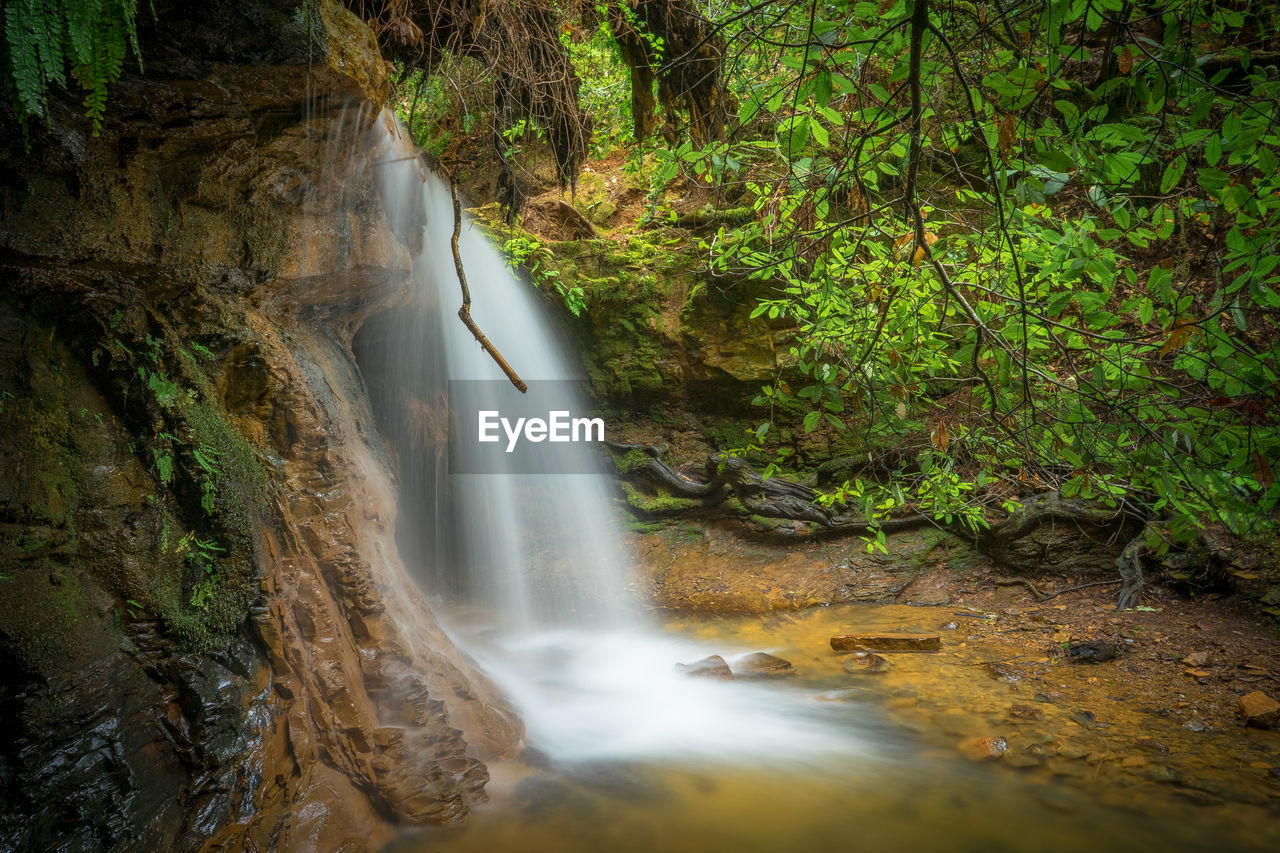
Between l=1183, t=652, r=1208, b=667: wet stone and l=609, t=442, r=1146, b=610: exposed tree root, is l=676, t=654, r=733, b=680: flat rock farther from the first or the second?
l=1183, t=652, r=1208, b=667: wet stone

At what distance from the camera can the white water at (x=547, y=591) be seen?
4.46 meters

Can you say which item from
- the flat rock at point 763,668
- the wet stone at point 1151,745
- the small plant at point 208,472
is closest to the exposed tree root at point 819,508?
the flat rock at point 763,668

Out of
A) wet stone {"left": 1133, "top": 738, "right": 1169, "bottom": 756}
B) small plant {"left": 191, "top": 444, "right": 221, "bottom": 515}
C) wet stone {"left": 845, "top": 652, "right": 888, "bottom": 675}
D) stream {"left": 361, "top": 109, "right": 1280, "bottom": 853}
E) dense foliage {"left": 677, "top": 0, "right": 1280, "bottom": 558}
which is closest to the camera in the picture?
dense foliage {"left": 677, "top": 0, "right": 1280, "bottom": 558}

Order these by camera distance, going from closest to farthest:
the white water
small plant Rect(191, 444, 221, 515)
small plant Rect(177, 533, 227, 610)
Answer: small plant Rect(177, 533, 227, 610) → small plant Rect(191, 444, 221, 515) → the white water

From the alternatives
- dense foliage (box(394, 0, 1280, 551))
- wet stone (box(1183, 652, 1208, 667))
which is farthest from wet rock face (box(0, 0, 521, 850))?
wet stone (box(1183, 652, 1208, 667))

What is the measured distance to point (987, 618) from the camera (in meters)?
5.97

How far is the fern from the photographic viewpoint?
1.95m

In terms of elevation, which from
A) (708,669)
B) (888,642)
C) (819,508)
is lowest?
(708,669)

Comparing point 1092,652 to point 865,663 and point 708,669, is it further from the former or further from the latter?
point 708,669

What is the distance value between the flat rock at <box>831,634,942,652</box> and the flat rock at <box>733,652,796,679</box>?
0.56 meters

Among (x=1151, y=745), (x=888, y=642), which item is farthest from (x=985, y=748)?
(x=888, y=642)

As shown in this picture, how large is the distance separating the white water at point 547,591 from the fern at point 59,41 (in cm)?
256

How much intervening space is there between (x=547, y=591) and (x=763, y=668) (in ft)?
11.7

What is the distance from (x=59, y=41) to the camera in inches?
81.4
